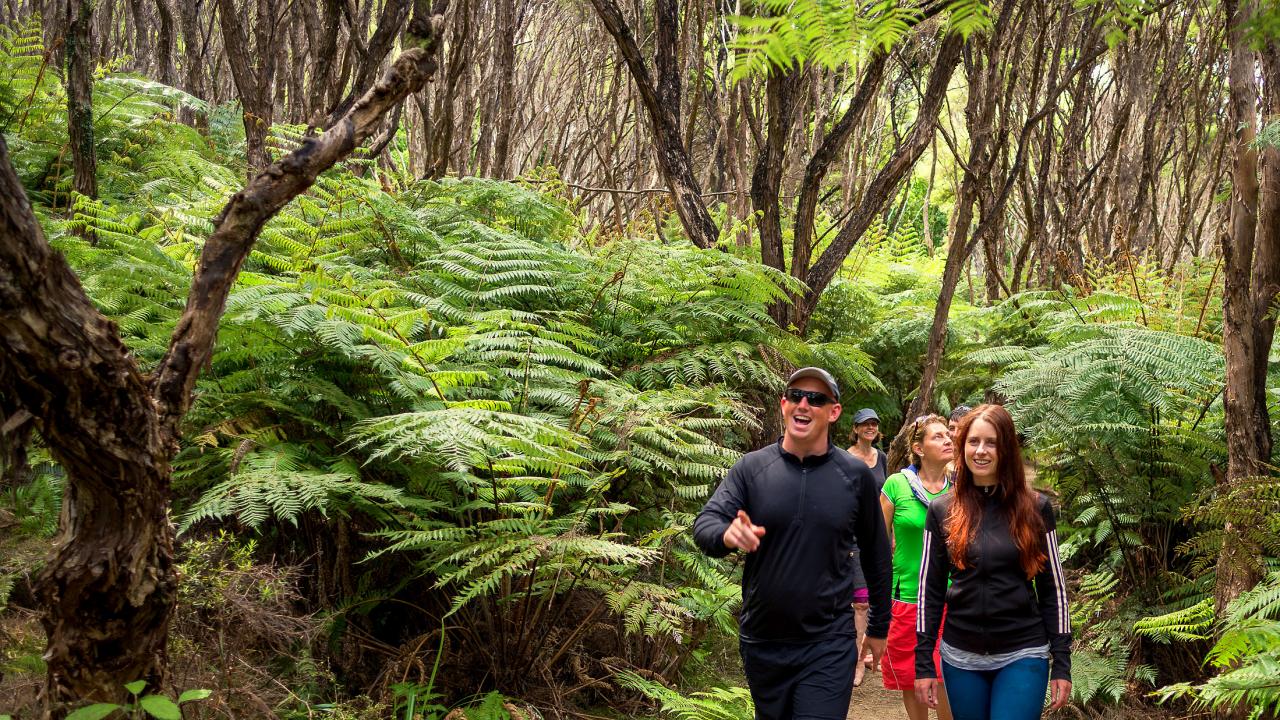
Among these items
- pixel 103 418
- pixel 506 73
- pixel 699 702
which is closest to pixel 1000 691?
pixel 699 702

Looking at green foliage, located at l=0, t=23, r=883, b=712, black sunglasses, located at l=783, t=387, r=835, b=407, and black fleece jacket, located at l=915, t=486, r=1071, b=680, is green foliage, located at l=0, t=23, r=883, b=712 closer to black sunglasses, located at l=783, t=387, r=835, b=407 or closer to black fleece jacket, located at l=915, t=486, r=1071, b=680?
black sunglasses, located at l=783, t=387, r=835, b=407

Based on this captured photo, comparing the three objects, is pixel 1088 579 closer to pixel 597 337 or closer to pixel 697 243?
pixel 597 337

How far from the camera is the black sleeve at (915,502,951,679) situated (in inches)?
145

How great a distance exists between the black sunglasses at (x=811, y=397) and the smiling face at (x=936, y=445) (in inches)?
70.7

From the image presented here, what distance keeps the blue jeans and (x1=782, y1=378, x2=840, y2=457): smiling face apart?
106cm

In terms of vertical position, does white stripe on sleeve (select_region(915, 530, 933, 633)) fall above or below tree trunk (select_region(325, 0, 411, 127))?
below

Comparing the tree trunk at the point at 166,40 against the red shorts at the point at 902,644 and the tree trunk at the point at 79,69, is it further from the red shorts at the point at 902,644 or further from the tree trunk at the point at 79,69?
the red shorts at the point at 902,644

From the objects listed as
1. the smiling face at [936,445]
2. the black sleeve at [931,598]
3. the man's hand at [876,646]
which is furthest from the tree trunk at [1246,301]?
the man's hand at [876,646]

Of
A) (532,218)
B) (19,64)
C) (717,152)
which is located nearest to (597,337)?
(532,218)

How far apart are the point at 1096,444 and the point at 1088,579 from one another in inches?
31.5

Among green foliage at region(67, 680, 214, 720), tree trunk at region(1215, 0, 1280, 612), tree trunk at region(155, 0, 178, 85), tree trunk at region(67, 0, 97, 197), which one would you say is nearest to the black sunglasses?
green foliage at region(67, 680, 214, 720)

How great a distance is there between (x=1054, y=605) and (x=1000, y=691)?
0.39 metres

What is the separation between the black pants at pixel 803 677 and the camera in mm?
3188

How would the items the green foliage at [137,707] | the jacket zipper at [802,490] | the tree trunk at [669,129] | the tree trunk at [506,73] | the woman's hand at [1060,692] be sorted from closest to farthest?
the green foliage at [137,707] → the jacket zipper at [802,490] → the woman's hand at [1060,692] → the tree trunk at [669,129] → the tree trunk at [506,73]
